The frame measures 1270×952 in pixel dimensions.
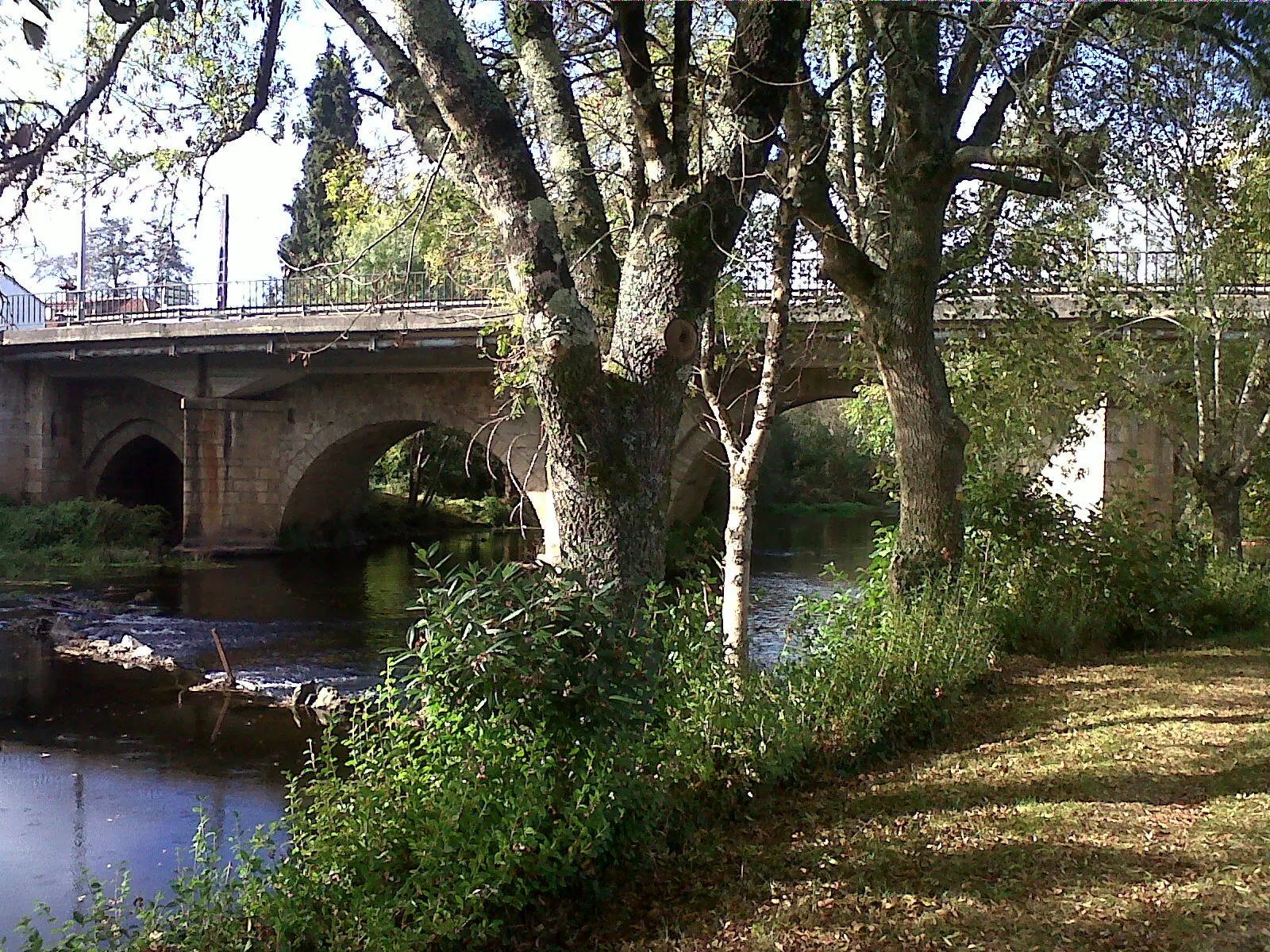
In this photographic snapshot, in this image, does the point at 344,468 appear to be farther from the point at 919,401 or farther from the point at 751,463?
the point at 751,463

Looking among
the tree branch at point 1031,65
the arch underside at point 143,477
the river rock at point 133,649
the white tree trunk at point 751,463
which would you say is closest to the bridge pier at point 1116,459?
the tree branch at point 1031,65

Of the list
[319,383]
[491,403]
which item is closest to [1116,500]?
[491,403]

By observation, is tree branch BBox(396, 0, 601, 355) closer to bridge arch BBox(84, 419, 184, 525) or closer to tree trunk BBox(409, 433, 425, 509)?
bridge arch BBox(84, 419, 184, 525)

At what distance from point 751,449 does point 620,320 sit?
178 centimetres

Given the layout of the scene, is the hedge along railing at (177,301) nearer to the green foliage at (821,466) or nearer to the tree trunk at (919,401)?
the tree trunk at (919,401)

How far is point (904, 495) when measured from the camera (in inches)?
290

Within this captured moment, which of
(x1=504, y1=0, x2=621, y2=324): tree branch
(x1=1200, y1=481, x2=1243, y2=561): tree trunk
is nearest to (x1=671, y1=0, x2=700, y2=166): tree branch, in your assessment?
(x1=504, y1=0, x2=621, y2=324): tree branch

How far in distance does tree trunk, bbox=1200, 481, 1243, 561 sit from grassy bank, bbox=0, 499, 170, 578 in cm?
1673

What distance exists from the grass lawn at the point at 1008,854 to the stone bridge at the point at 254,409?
38.3 ft

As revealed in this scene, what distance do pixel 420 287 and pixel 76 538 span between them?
902cm

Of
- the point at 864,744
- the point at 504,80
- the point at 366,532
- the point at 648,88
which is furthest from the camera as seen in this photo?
the point at 366,532

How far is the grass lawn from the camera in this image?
10.9 feet

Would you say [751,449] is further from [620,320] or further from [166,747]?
[166,747]

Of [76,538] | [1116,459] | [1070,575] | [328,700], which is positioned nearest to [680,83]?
[1070,575]
